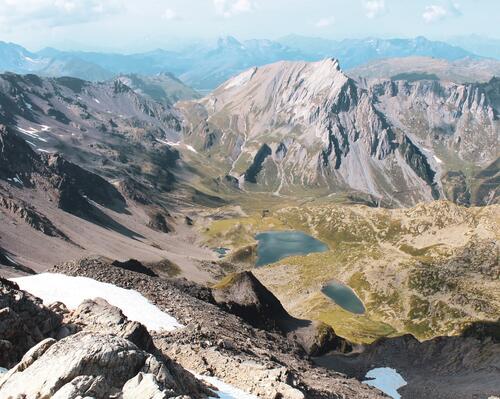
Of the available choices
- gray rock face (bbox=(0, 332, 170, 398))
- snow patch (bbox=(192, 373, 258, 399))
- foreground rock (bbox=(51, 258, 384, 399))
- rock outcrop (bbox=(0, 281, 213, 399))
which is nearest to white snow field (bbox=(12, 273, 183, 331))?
foreground rock (bbox=(51, 258, 384, 399))

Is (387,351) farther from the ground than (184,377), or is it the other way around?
(184,377)

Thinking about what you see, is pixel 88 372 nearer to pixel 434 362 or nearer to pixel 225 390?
pixel 225 390

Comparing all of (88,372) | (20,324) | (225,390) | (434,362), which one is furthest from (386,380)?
(88,372)

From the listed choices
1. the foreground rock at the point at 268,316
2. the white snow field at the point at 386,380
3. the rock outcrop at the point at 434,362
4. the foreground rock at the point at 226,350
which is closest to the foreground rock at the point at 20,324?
the foreground rock at the point at 226,350

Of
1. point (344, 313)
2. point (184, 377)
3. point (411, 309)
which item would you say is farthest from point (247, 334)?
point (411, 309)

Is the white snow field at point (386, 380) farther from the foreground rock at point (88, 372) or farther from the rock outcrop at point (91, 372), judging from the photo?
the foreground rock at point (88, 372)

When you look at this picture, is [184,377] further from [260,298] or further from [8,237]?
[8,237]

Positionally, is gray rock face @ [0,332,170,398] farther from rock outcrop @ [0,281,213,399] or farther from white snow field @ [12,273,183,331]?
white snow field @ [12,273,183,331]
